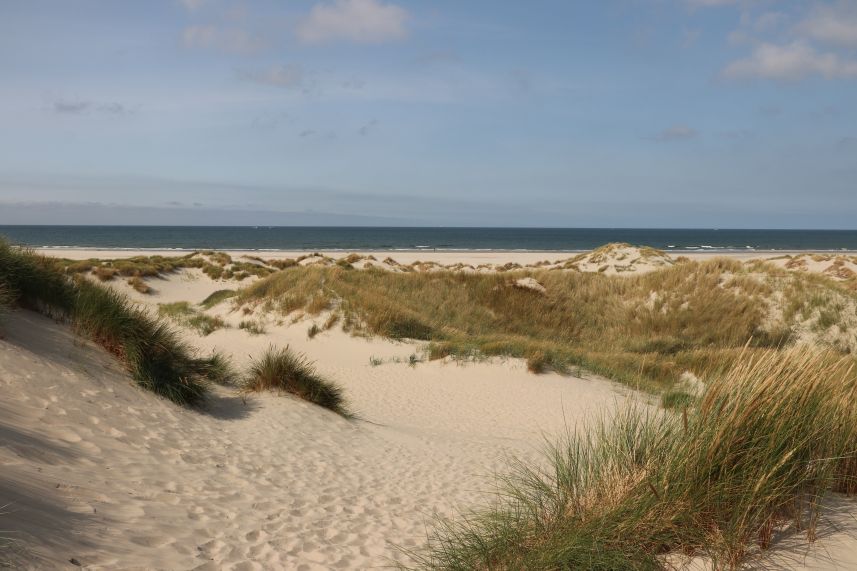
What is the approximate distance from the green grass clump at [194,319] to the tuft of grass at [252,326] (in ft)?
2.17

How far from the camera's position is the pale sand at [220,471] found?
167 inches

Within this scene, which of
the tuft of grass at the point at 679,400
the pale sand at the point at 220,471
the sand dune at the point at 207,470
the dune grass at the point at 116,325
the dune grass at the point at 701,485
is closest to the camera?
the dune grass at the point at 701,485

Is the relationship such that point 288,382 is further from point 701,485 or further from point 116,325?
point 701,485

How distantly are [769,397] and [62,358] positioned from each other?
25.5 feet

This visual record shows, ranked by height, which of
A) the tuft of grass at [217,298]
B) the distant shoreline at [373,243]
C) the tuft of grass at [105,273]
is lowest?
the tuft of grass at [217,298]

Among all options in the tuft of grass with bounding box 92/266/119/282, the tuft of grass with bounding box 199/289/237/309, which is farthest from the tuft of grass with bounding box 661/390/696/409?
the tuft of grass with bounding box 92/266/119/282

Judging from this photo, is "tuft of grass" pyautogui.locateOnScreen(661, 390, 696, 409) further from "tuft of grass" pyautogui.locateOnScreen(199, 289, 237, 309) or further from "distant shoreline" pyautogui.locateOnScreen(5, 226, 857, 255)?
"distant shoreline" pyautogui.locateOnScreen(5, 226, 857, 255)

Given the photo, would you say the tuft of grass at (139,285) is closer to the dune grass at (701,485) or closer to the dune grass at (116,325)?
the dune grass at (116,325)

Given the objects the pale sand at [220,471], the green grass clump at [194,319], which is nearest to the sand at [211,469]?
the pale sand at [220,471]

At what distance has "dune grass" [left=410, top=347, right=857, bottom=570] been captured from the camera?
356 centimetres

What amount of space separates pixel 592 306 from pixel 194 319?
13440 mm

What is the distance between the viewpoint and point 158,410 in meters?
7.70

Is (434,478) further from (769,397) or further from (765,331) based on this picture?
(765,331)

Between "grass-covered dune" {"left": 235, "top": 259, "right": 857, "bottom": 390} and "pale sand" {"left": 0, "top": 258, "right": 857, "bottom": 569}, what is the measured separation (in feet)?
24.3
